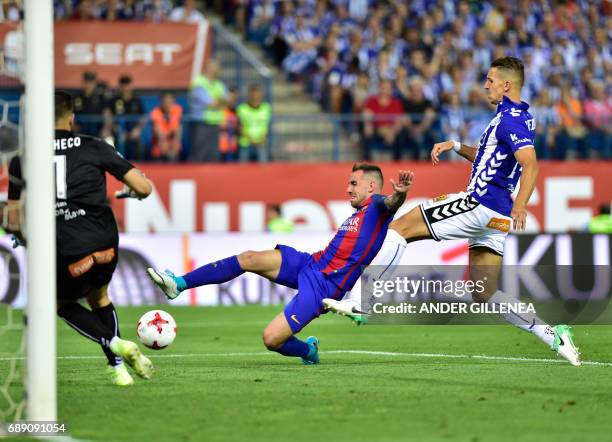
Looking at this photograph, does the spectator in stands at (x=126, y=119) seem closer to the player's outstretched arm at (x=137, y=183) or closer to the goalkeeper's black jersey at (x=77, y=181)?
the goalkeeper's black jersey at (x=77, y=181)

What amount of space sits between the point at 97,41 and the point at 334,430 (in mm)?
17438

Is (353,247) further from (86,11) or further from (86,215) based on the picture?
(86,11)

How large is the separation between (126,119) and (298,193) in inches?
134

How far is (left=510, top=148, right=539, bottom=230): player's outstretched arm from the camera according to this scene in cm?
944

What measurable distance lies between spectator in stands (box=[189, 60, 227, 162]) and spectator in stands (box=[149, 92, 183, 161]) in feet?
0.91

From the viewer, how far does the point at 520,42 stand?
89.9 feet

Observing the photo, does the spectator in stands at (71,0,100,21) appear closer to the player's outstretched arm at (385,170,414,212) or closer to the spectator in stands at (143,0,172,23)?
the spectator in stands at (143,0,172,23)

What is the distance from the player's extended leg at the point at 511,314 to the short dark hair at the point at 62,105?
379cm

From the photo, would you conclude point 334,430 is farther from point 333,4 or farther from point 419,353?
point 333,4

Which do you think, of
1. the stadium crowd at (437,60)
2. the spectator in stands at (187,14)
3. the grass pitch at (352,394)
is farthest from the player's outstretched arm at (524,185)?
the spectator in stands at (187,14)

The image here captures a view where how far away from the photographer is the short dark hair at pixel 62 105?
8.80 meters

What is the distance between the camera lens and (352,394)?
8383mm

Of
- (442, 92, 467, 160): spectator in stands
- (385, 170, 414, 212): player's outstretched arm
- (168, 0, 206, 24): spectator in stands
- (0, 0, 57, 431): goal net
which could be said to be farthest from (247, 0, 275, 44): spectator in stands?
(0, 0, 57, 431): goal net

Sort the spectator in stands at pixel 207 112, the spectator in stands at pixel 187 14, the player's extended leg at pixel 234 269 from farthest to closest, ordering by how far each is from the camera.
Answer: the spectator in stands at pixel 187 14
the spectator in stands at pixel 207 112
the player's extended leg at pixel 234 269
